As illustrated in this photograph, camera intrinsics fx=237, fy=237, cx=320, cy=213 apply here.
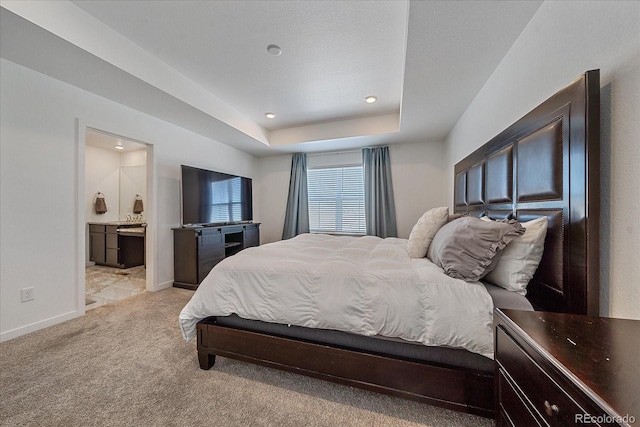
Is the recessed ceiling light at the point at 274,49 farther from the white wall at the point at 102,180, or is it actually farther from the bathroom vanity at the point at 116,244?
the white wall at the point at 102,180

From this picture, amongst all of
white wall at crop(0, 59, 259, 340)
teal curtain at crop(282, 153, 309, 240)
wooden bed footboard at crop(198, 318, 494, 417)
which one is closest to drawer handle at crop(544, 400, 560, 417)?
wooden bed footboard at crop(198, 318, 494, 417)

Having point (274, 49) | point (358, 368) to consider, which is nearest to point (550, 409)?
point (358, 368)

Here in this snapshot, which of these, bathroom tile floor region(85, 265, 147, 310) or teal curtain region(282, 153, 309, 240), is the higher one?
teal curtain region(282, 153, 309, 240)

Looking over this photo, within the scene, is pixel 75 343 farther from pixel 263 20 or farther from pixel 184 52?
pixel 263 20

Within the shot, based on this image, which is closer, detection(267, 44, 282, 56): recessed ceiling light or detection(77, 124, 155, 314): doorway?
detection(267, 44, 282, 56): recessed ceiling light

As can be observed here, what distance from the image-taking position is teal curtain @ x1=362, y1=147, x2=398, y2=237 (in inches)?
175

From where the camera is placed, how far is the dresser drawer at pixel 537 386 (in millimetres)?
521

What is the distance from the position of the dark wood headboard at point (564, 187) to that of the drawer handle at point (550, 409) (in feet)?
2.24

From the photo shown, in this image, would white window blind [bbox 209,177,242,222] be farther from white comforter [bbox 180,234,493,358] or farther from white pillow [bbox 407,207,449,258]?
white pillow [bbox 407,207,449,258]

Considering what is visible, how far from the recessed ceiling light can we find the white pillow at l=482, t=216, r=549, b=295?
238cm

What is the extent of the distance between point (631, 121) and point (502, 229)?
59cm

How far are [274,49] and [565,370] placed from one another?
271 cm

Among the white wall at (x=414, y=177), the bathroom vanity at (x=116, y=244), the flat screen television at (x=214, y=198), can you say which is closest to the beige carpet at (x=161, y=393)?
the flat screen television at (x=214, y=198)

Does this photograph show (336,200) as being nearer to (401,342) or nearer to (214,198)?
(214,198)
